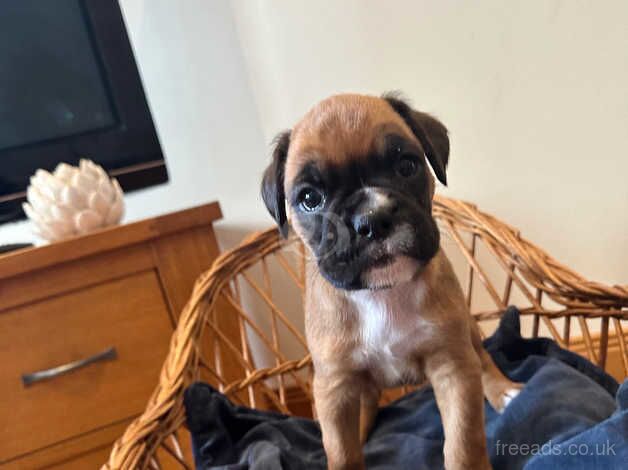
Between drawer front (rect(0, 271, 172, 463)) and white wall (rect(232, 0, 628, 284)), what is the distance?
764mm

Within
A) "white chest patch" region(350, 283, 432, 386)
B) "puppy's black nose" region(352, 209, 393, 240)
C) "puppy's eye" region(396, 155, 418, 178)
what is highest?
"puppy's eye" region(396, 155, 418, 178)

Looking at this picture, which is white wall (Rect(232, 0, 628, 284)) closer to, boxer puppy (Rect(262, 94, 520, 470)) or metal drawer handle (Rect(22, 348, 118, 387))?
boxer puppy (Rect(262, 94, 520, 470))

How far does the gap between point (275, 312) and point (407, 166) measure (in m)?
0.80

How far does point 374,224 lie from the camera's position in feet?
A: 2.24

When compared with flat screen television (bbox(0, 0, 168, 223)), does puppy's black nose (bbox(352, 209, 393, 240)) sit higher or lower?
lower

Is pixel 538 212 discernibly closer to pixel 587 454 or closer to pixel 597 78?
pixel 597 78

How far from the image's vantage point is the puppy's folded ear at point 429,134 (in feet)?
2.87

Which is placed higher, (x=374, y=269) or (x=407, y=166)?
(x=407, y=166)

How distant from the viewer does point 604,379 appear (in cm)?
106

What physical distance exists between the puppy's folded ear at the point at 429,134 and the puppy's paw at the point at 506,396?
48cm

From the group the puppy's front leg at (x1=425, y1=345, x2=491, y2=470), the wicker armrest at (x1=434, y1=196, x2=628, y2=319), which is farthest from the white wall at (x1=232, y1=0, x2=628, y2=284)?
the puppy's front leg at (x1=425, y1=345, x2=491, y2=470)

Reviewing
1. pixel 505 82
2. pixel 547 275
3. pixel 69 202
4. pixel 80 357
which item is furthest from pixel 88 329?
pixel 505 82

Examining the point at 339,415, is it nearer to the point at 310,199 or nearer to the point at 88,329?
the point at 310,199

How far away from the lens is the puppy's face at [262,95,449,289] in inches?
27.8
